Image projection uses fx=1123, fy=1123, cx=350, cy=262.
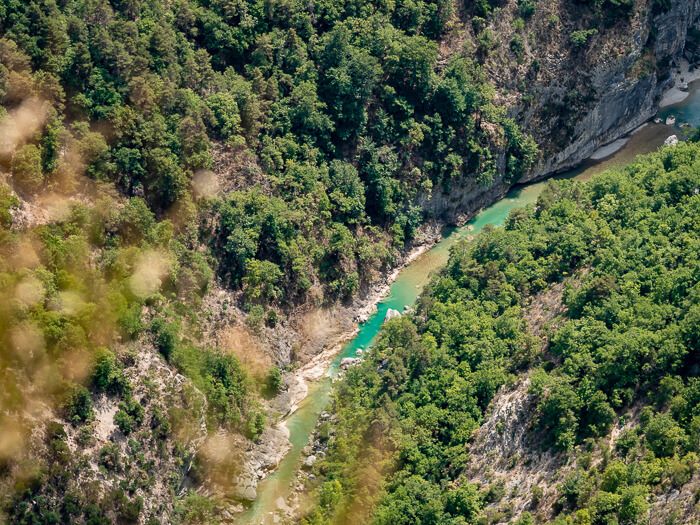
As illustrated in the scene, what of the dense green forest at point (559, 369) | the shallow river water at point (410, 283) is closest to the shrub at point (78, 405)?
the shallow river water at point (410, 283)

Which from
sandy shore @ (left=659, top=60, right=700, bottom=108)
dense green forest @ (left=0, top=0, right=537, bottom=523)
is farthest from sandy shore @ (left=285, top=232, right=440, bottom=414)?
sandy shore @ (left=659, top=60, right=700, bottom=108)

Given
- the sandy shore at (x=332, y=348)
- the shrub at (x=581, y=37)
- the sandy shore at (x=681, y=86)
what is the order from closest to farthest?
the sandy shore at (x=332, y=348)
the shrub at (x=581, y=37)
the sandy shore at (x=681, y=86)

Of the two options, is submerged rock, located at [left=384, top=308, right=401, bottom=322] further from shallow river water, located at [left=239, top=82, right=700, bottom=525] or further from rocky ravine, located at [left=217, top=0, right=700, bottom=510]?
rocky ravine, located at [left=217, top=0, right=700, bottom=510]

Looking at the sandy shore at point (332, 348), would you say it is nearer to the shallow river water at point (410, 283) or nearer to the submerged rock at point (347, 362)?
the shallow river water at point (410, 283)

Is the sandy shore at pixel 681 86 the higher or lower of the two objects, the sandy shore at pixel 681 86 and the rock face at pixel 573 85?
the lower

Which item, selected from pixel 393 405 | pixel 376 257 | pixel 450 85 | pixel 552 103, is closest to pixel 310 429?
pixel 393 405

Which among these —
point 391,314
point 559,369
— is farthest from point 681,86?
point 559,369

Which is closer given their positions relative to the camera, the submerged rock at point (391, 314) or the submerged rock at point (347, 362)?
the submerged rock at point (347, 362)
